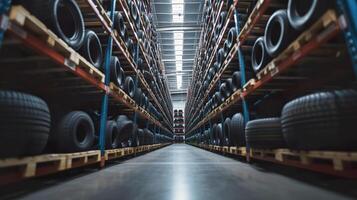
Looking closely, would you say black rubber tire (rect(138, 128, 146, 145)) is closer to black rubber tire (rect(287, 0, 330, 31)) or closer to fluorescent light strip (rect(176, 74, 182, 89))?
black rubber tire (rect(287, 0, 330, 31))

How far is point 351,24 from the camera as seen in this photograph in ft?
5.05

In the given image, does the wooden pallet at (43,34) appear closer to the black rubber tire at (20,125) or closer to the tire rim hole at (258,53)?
the black rubber tire at (20,125)

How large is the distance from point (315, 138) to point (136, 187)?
5.96 ft

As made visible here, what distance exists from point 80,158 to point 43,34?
5.61 feet

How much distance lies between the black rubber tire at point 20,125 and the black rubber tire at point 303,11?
2.77m

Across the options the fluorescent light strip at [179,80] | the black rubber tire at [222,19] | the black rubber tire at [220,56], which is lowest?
the black rubber tire at [220,56]

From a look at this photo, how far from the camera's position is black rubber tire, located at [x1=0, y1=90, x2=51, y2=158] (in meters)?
1.74

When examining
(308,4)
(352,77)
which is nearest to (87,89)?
(308,4)

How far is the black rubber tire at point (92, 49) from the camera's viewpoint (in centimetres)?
320

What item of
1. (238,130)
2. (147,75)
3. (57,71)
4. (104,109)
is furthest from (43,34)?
(147,75)

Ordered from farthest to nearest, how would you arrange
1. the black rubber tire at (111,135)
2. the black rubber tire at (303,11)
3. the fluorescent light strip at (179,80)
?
the fluorescent light strip at (179,80), the black rubber tire at (111,135), the black rubber tire at (303,11)

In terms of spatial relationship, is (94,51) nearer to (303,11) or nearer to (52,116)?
(52,116)

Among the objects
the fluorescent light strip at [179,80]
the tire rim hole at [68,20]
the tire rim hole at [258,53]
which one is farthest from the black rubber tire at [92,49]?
the fluorescent light strip at [179,80]

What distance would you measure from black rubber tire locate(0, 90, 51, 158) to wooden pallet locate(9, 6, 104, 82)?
1.91ft
